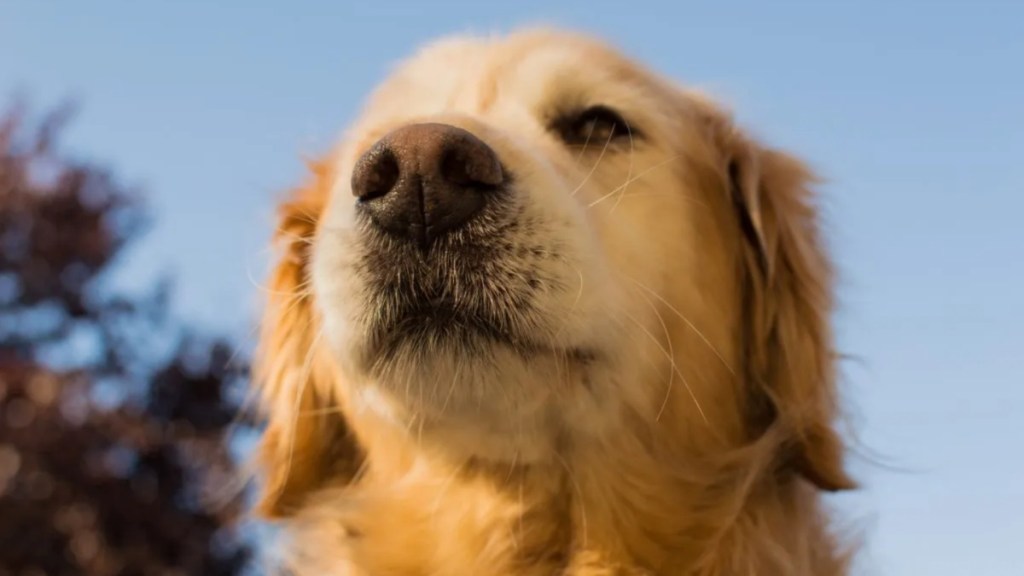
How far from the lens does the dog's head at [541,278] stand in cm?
229

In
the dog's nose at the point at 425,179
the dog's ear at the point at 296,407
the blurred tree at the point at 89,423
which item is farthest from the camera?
the blurred tree at the point at 89,423

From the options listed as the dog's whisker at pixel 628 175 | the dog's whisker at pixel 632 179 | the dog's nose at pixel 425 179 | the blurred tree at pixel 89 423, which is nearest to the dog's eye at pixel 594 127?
the dog's whisker at pixel 628 175

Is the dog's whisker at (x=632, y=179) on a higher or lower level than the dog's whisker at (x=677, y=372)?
higher

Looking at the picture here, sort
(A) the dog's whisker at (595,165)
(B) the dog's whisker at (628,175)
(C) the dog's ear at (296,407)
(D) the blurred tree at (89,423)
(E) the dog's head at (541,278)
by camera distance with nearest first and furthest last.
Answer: (E) the dog's head at (541,278) → (A) the dog's whisker at (595,165) → (B) the dog's whisker at (628,175) → (C) the dog's ear at (296,407) → (D) the blurred tree at (89,423)

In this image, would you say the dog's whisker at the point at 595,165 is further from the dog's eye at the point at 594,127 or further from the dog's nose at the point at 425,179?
the dog's nose at the point at 425,179

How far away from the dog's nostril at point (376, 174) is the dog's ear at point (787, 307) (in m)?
1.33

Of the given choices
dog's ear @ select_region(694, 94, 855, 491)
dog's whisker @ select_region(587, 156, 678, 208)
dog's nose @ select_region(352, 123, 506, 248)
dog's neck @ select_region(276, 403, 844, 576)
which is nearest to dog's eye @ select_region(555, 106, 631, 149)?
dog's whisker @ select_region(587, 156, 678, 208)

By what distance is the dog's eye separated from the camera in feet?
9.73

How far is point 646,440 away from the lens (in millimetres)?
2785

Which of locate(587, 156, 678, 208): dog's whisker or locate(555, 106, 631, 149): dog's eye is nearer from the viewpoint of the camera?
locate(587, 156, 678, 208): dog's whisker

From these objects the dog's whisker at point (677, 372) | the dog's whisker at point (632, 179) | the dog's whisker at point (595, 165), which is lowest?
the dog's whisker at point (677, 372)

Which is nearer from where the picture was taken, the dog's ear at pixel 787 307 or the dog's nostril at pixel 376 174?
the dog's nostril at pixel 376 174

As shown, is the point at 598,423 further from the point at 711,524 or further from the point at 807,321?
the point at 807,321

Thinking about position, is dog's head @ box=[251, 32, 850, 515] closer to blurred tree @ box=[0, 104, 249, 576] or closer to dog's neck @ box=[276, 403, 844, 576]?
dog's neck @ box=[276, 403, 844, 576]
